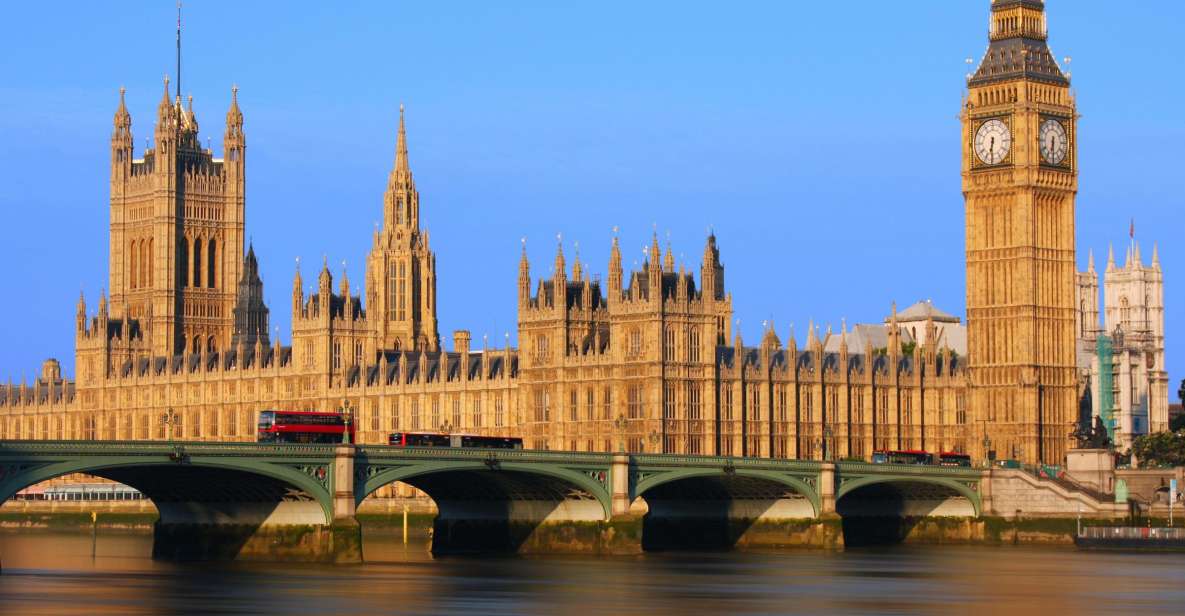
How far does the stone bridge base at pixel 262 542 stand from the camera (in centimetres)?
8900

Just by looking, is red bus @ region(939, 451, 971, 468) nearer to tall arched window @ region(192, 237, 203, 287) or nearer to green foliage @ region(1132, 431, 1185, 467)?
green foliage @ region(1132, 431, 1185, 467)

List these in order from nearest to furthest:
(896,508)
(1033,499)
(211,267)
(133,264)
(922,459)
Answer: (1033,499)
(896,508)
(922,459)
(211,267)
(133,264)

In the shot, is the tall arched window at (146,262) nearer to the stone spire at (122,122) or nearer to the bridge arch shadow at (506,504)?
the stone spire at (122,122)

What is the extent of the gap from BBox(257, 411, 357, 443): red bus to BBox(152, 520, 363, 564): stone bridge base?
9296 mm

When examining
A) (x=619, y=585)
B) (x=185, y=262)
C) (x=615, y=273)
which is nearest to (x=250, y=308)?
(x=185, y=262)

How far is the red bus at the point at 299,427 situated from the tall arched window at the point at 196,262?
85.5 meters

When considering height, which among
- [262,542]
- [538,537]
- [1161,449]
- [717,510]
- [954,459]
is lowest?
[538,537]

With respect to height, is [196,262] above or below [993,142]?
below

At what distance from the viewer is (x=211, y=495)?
9275 cm

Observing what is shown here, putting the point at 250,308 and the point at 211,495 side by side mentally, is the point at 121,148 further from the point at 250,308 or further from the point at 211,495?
the point at 211,495

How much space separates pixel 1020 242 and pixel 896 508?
22146 millimetres

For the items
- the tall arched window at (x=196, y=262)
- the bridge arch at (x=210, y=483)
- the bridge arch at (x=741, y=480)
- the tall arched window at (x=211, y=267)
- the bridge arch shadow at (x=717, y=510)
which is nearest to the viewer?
the bridge arch at (x=210, y=483)

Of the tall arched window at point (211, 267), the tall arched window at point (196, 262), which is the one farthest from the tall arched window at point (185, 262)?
the tall arched window at point (211, 267)

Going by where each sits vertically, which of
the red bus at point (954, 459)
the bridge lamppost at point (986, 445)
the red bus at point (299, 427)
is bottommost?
the red bus at point (954, 459)
